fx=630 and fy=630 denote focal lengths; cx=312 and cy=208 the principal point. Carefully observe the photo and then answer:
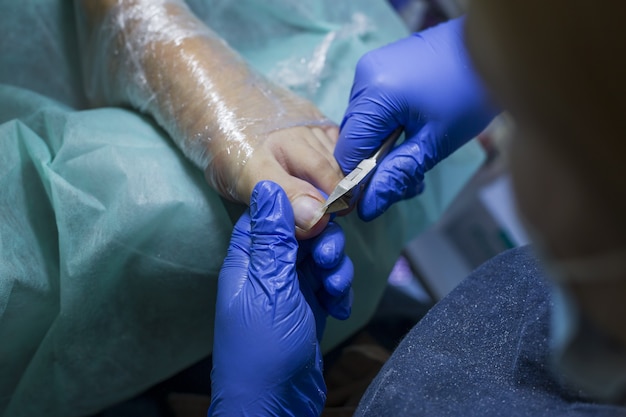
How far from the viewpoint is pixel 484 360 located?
2.43ft

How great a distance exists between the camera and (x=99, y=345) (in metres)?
0.93

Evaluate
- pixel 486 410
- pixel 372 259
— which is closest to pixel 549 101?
pixel 486 410

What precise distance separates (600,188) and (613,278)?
61 millimetres

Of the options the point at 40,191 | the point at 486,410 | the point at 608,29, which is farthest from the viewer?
the point at 40,191

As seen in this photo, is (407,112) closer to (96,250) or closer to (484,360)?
(484,360)

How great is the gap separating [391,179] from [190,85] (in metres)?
0.34

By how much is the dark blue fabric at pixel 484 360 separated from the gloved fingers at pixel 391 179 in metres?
0.17

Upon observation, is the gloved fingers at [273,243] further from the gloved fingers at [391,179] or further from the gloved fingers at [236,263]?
the gloved fingers at [391,179]

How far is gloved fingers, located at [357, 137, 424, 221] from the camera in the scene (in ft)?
2.96

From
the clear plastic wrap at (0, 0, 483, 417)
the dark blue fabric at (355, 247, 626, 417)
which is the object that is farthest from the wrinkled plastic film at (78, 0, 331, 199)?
the dark blue fabric at (355, 247, 626, 417)

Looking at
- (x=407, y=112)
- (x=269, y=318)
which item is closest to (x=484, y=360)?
(x=269, y=318)

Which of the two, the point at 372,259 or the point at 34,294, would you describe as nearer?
the point at 34,294

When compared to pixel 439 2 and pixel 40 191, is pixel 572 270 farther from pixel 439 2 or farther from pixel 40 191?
pixel 439 2

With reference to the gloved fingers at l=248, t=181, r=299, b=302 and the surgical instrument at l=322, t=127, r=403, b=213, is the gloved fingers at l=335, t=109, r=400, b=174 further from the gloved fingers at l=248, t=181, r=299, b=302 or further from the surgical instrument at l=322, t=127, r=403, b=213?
the gloved fingers at l=248, t=181, r=299, b=302
